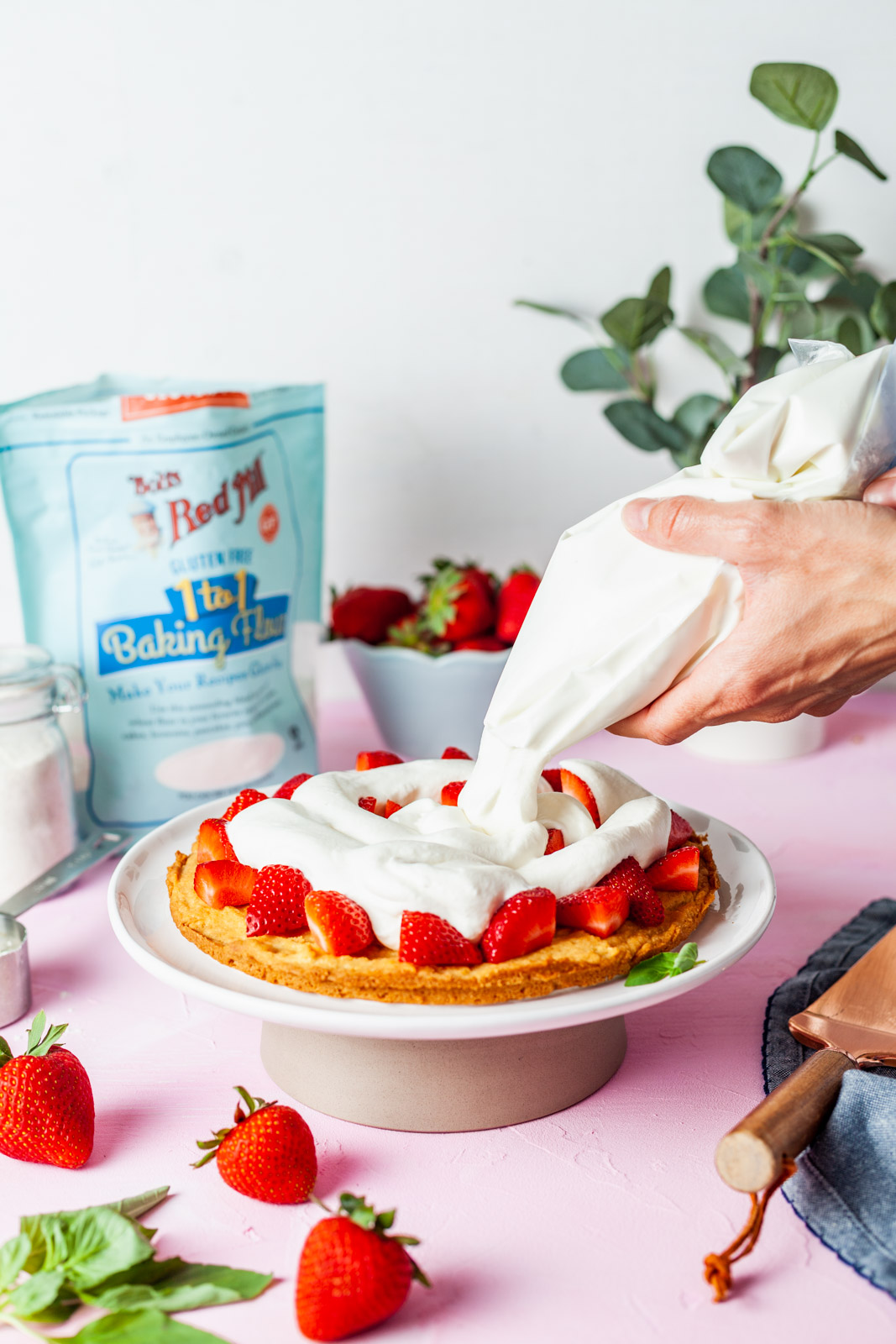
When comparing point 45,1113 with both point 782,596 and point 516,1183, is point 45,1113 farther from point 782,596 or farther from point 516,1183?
point 782,596

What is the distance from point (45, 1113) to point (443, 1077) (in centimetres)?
29

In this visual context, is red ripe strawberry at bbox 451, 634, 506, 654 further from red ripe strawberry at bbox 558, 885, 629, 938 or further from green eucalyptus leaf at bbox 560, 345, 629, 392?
red ripe strawberry at bbox 558, 885, 629, 938

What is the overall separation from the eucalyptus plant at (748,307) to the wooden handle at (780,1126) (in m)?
1.15

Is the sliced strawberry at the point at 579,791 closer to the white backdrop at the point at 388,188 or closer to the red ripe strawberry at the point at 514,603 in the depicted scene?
the red ripe strawberry at the point at 514,603

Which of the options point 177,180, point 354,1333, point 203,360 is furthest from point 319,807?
point 177,180

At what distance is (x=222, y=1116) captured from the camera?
90 cm

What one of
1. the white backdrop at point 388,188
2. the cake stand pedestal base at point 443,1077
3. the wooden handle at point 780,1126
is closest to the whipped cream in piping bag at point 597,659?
the cake stand pedestal base at point 443,1077

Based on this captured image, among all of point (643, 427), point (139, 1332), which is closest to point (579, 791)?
point (139, 1332)

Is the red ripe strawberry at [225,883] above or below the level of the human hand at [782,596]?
below

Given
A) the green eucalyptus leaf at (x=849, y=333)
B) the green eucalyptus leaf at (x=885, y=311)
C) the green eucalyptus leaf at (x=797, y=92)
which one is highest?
the green eucalyptus leaf at (x=797, y=92)

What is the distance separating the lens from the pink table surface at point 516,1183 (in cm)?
68

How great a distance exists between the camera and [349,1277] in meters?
0.65

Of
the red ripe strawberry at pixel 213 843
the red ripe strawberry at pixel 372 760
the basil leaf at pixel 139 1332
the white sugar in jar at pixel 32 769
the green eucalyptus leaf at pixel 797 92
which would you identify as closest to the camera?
the basil leaf at pixel 139 1332

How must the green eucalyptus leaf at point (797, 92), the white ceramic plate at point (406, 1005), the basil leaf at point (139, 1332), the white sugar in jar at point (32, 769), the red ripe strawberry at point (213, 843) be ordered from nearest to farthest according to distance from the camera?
1. the basil leaf at point (139, 1332)
2. the white ceramic plate at point (406, 1005)
3. the red ripe strawberry at point (213, 843)
4. the white sugar in jar at point (32, 769)
5. the green eucalyptus leaf at point (797, 92)
